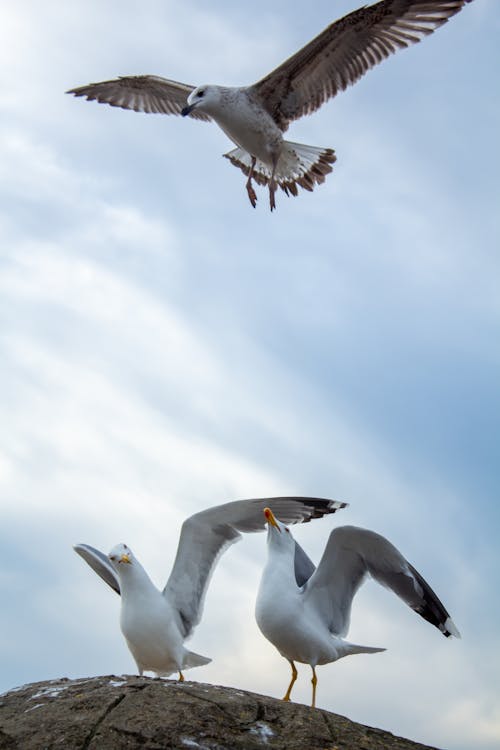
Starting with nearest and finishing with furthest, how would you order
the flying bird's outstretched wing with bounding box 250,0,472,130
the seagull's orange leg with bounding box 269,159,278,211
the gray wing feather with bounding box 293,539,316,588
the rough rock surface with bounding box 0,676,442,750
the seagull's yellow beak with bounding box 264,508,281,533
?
the rough rock surface with bounding box 0,676,442,750 < the seagull's yellow beak with bounding box 264,508,281,533 < the gray wing feather with bounding box 293,539,316,588 < the flying bird's outstretched wing with bounding box 250,0,472,130 < the seagull's orange leg with bounding box 269,159,278,211

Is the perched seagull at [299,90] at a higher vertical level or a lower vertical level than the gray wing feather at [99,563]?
higher

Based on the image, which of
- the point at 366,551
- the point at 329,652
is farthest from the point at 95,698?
the point at 366,551

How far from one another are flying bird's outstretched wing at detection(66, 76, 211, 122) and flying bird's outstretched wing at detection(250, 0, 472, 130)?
1.78 m

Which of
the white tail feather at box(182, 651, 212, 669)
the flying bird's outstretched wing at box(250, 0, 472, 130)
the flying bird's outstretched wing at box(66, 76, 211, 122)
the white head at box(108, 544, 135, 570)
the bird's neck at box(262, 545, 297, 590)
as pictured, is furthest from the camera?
the flying bird's outstretched wing at box(66, 76, 211, 122)

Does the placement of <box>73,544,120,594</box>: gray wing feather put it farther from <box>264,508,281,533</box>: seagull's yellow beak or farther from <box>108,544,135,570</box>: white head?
<box>264,508,281,533</box>: seagull's yellow beak

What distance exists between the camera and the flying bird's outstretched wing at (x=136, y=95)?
1207 centimetres

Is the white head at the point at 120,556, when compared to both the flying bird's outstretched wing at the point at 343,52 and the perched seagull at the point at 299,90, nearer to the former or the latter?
the perched seagull at the point at 299,90

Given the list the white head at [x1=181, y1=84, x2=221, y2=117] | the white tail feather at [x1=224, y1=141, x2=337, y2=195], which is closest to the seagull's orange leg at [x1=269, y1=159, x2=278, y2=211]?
the white tail feather at [x1=224, y1=141, x2=337, y2=195]

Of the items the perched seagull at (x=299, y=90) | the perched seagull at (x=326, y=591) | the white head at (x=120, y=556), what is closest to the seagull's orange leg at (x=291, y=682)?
the perched seagull at (x=326, y=591)

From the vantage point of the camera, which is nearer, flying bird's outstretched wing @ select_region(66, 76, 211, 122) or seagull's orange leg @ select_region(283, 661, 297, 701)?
seagull's orange leg @ select_region(283, 661, 297, 701)

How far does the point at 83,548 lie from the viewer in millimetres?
8219

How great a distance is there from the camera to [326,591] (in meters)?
7.22

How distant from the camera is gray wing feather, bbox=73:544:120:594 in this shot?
8.16 metres

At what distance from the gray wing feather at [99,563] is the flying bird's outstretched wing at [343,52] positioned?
17.4 feet
